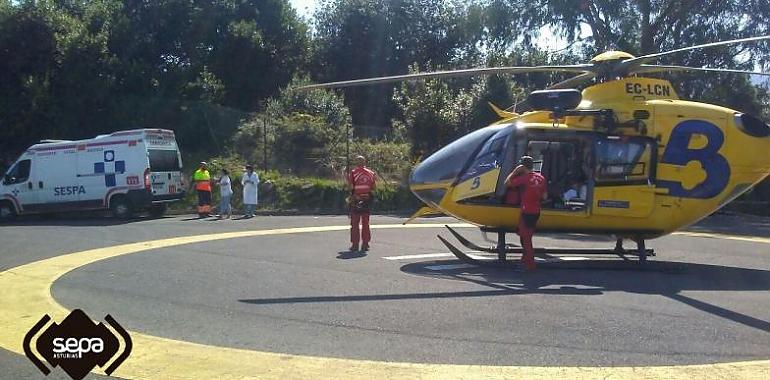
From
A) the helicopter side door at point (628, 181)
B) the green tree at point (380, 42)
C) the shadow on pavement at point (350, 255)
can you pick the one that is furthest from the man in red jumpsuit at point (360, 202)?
the green tree at point (380, 42)

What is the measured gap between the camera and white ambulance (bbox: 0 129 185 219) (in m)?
19.9

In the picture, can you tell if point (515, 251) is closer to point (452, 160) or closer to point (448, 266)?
point (448, 266)

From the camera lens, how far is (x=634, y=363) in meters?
6.03

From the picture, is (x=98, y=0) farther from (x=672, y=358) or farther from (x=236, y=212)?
(x=672, y=358)

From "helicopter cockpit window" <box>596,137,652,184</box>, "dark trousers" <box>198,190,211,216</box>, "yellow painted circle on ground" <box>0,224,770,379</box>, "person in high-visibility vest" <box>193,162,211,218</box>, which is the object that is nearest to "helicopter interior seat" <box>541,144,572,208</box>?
"helicopter cockpit window" <box>596,137,652,184</box>

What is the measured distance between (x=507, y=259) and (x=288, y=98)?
20.0m

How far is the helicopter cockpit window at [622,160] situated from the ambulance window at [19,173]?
16647mm

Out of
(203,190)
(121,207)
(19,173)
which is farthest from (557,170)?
(19,173)

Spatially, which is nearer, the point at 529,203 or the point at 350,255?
the point at 529,203

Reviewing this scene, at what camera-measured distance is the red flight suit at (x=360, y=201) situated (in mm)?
12828

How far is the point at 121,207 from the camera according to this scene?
20.2 metres

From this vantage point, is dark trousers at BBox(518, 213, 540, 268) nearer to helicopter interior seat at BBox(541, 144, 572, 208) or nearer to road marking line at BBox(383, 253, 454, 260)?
helicopter interior seat at BBox(541, 144, 572, 208)

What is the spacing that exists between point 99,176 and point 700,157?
15710 mm

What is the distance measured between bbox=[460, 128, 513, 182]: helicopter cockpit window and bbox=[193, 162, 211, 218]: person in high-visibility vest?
11081 mm
